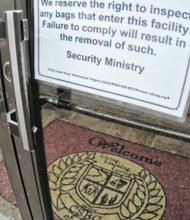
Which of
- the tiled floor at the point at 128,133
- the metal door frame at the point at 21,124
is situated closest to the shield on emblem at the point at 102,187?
the tiled floor at the point at 128,133

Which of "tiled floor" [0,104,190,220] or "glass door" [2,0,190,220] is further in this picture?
"tiled floor" [0,104,190,220]

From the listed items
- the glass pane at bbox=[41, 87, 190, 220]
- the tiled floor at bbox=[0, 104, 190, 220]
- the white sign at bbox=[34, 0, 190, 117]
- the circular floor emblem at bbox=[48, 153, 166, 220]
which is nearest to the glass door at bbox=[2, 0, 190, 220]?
the white sign at bbox=[34, 0, 190, 117]

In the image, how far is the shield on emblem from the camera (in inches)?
57.6

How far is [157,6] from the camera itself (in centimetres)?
51

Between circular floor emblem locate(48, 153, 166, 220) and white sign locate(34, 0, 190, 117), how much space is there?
3.07 feet

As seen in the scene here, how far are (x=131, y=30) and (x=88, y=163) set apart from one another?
127 centimetres

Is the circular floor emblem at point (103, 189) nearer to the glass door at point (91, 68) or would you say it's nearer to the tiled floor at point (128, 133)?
the tiled floor at point (128, 133)

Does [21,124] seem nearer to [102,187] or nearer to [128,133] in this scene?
[102,187]

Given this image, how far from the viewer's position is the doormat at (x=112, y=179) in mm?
1415

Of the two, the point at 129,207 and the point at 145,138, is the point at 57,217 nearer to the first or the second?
the point at 129,207

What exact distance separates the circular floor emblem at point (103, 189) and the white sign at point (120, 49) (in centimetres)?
94

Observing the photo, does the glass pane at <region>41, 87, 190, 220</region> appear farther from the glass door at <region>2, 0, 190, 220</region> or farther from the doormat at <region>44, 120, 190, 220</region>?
the glass door at <region>2, 0, 190, 220</region>

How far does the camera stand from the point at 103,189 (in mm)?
1535

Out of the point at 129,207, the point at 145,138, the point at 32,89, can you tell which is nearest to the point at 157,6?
the point at 32,89
